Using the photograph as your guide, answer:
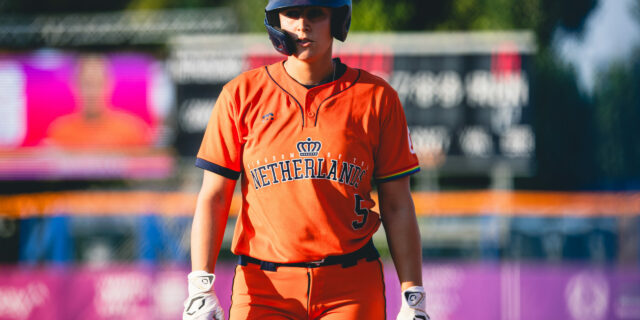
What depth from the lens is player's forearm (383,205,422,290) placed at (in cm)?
282

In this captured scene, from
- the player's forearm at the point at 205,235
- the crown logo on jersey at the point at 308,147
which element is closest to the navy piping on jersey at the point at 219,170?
the player's forearm at the point at 205,235

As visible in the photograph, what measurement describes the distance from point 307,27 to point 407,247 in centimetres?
81

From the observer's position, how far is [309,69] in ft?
9.25

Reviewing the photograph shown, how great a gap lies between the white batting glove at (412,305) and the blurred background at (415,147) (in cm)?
490

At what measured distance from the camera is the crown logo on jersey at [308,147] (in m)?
2.68

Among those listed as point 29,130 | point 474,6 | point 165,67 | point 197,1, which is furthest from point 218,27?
point 197,1

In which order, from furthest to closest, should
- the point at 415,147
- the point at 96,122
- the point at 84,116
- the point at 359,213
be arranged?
the point at 84,116 → the point at 96,122 → the point at 415,147 → the point at 359,213

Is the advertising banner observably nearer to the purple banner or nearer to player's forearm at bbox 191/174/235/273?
the purple banner

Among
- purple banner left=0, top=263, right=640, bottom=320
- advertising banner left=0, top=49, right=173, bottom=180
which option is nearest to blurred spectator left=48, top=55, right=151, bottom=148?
advertising banner left=0, top=49, right=173, bottom=180

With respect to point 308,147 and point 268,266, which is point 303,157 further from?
point 268,266

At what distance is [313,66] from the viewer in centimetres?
282

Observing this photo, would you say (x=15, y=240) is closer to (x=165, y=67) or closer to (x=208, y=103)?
(x=208, y=103)

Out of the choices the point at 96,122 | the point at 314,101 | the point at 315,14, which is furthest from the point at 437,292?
the point at 96,122

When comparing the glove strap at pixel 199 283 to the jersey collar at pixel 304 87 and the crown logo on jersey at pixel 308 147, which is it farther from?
the jersey collar at pixel 304 87
